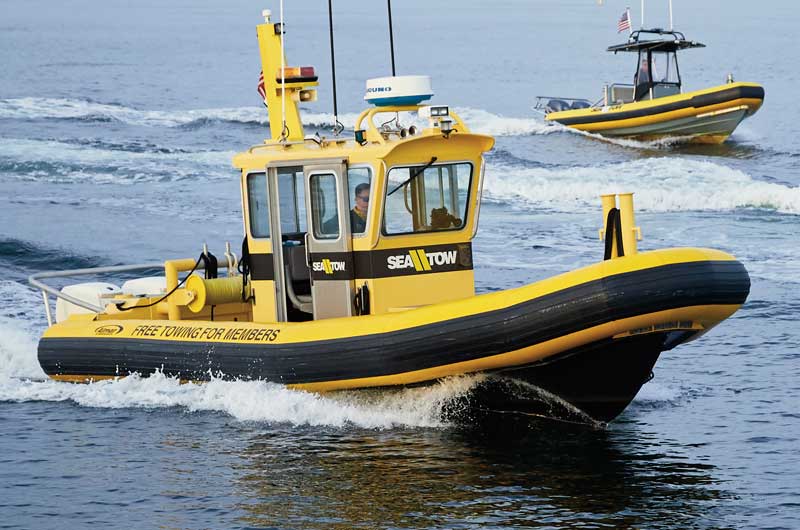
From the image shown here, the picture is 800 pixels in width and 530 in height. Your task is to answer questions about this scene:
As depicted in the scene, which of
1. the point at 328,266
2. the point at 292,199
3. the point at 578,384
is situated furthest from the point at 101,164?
the point at 578,384

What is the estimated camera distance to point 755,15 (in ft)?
412

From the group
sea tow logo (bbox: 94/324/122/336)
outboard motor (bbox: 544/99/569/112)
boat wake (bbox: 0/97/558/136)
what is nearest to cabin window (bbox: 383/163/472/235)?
sea tow logo (bbox: 94/324/122/336)

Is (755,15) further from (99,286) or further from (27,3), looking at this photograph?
(99,286)

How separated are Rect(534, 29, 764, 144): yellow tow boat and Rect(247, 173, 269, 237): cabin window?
72.9 ft

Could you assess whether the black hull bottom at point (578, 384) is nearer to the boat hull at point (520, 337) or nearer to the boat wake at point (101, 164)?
the boat hull at point (520, 337)

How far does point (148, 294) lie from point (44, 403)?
1665mm

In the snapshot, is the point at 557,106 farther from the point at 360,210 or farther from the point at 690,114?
the point at 360,210

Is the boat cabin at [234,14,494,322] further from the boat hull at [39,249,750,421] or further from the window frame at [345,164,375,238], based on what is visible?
the boat hull at [39,249,750,421]

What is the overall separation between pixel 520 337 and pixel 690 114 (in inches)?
927

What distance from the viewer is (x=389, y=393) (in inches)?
396

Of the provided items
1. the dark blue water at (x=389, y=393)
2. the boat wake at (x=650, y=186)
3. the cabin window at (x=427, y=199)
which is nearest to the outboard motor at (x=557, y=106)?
the dark blue water at (x=389, y=393)

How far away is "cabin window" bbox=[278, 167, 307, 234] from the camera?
34.8ft

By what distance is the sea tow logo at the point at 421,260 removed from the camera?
33.7 feet

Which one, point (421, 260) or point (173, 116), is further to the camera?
point (173, 116)
